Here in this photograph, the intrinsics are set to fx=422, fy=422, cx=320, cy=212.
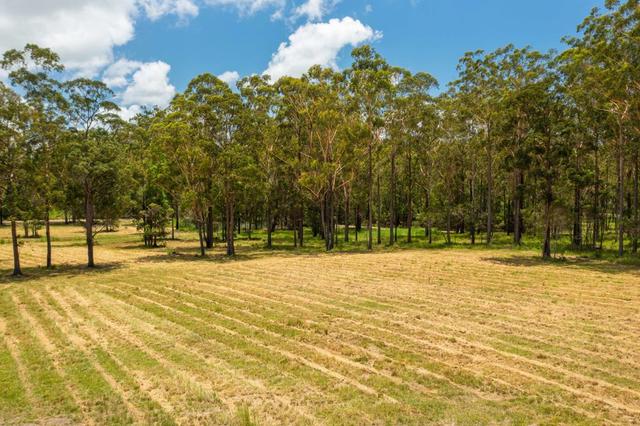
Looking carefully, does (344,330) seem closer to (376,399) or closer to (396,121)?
(376,399)

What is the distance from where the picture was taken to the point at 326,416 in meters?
7.56

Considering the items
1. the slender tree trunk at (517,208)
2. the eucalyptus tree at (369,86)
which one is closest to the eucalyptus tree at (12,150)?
the eucalyptus tree at (369,86)

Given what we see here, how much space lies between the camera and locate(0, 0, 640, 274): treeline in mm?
25094

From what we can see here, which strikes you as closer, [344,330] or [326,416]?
[326,416]

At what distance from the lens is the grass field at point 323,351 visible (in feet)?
25.8

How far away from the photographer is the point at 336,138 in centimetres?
3941

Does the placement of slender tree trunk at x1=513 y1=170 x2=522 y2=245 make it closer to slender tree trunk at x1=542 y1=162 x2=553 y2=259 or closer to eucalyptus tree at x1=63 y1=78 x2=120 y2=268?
slender tree trunk at x1=542 y1=162 x2=553 y2=259

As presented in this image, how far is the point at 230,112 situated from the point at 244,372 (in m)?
27.7

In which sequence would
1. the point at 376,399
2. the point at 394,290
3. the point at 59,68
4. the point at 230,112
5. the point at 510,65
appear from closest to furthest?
the point at 376,399, the point at 394,290, the point at 59,68, the point at 230,112, the point at 510,65

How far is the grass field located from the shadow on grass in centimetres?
239

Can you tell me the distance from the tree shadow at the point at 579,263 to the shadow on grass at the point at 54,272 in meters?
25.6

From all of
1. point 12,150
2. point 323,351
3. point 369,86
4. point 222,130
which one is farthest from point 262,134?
point 323,351

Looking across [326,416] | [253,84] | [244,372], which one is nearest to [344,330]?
[244,372]

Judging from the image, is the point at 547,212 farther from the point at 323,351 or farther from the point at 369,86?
the point at 323,351
